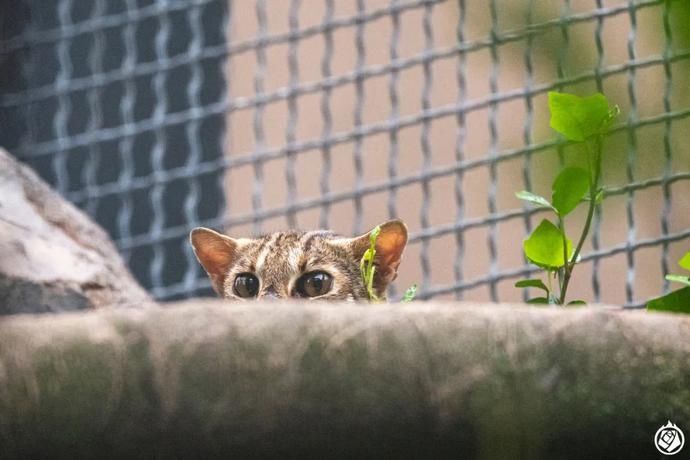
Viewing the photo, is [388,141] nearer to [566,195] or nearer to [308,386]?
[566,195]

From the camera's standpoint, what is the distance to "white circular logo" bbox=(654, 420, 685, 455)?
0.59 metres

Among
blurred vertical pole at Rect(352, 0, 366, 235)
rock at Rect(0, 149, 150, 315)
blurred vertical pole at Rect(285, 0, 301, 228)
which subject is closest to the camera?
rock at Rect(0, 149, 150, 315)

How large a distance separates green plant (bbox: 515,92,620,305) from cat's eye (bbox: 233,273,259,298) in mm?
603

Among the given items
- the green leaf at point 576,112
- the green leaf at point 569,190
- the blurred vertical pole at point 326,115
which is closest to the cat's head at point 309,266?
the green leaf at point 569,190

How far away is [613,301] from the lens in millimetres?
2467

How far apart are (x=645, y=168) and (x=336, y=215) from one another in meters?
2.91

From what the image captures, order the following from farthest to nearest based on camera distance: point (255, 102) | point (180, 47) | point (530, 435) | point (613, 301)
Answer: point (180, 47)
point (255, 102)
point (613, 301)
point (530, 435)

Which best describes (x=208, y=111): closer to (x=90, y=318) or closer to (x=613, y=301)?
(x=613, y=301)

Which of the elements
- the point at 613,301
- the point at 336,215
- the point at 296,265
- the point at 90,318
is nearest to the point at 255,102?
the point at 336,215

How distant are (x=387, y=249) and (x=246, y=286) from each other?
21 centimetres

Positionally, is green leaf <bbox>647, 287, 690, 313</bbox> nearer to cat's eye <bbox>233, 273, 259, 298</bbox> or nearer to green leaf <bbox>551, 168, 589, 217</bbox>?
green leaf <bbox>551, 168, 589, 217</bbox>

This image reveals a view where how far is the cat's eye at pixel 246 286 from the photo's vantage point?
1717 millimetres

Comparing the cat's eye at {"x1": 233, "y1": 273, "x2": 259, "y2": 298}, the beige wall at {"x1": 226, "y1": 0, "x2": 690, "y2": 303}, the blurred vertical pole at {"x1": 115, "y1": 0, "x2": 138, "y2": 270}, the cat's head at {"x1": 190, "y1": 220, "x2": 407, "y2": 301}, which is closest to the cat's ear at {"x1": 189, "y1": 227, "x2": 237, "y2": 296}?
the cat's head at {"x1": 190, "y1": 220, "x2": 407, "y2": 301}

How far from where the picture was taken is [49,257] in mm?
1735
